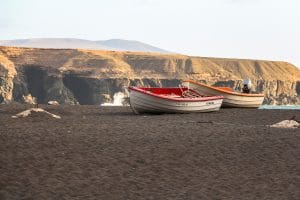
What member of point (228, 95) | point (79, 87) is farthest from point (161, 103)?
point (79, 87)

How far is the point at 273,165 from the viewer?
15156 millimetres

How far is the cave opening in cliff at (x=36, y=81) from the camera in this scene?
15512 centimetres

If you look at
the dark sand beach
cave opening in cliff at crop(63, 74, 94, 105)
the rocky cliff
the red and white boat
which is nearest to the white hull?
the red and white boat

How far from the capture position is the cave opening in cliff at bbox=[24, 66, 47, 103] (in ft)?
509

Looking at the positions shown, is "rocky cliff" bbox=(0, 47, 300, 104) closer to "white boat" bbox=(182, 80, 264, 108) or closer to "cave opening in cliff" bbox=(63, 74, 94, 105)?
"cave opening in cliff" bbox=(63, 74, 94, 105)

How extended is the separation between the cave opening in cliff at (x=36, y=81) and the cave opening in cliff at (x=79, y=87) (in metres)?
6.23

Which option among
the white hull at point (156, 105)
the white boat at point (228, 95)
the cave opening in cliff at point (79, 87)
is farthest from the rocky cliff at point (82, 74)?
the white hull at point (156, 105)

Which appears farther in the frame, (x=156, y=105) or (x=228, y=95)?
(x=228, y=95)

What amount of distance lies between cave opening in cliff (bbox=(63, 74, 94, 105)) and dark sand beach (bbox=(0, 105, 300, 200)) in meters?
139

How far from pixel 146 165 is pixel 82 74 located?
150 m

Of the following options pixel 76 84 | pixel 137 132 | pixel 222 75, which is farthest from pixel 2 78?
pixel 137 132

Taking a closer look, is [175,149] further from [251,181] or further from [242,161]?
[251,181]

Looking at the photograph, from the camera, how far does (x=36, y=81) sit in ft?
516

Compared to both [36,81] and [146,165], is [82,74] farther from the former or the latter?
[146,165]
